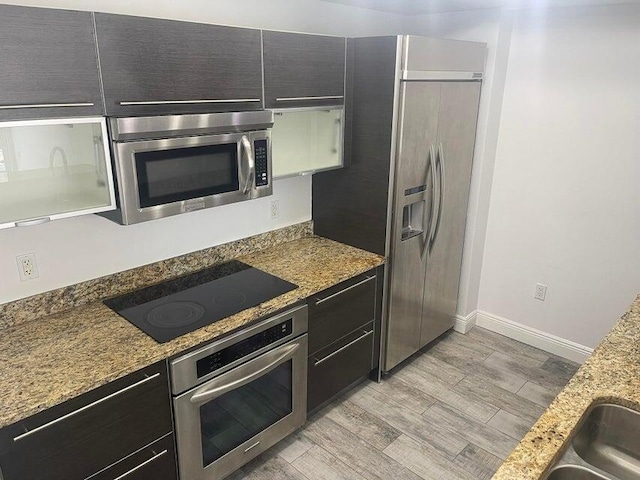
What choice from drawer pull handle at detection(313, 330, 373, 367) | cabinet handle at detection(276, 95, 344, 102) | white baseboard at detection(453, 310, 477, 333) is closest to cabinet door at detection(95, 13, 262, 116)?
cabinet handle at detection(276, 95, 344, 102)

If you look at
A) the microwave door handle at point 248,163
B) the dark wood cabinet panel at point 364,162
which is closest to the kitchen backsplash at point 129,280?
the dark wood cabinet panel at point 364,162

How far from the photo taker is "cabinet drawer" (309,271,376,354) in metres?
2.43

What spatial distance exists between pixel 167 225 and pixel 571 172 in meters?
2.43

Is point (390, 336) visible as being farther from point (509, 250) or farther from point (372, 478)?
point (509, 250)

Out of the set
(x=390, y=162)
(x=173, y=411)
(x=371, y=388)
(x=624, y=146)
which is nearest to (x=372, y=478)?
(x=371, y=388)

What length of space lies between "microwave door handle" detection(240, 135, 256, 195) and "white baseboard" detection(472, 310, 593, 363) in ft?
7.35

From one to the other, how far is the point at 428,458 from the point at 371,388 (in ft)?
2.03

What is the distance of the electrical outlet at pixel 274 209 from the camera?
113 inches

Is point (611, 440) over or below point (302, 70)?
below

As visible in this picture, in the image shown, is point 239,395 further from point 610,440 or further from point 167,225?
point 610,440

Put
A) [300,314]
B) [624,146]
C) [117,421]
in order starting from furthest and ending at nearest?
[624,146], [300,314], [117,421]

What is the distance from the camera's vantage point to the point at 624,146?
2.81m

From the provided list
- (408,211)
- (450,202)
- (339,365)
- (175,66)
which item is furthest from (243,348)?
(450,202)

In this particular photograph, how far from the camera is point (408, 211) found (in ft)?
9.67
